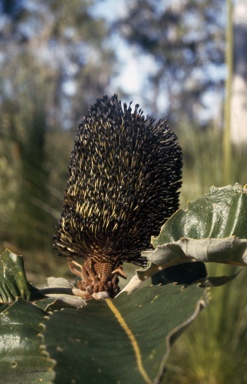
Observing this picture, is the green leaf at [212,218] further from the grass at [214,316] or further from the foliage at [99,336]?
the grass at [214,316]

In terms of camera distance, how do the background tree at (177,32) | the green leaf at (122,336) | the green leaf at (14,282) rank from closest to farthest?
the green leaf at (122,336)
the green leaf at (14,282)
the background tree at (177,32)

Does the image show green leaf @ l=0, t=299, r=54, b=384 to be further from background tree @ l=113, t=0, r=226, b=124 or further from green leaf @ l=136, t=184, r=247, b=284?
background tree @ l=113, t=0, r=226, b=124

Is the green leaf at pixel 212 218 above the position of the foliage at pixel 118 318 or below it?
above

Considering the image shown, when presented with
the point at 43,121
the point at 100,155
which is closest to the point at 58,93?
the point at 43,121

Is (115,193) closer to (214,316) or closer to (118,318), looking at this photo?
(118,318)

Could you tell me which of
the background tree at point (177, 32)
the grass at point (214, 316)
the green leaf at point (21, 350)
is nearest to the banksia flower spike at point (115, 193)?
the green leaf at point (21, 350)

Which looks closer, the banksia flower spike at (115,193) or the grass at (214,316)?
the banksia flower spike at (115,193)

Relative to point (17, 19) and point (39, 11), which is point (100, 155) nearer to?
point (17, 19)

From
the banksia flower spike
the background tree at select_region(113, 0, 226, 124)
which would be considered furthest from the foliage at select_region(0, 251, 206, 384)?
the background tree at select_region(113, 0, 226, 124)
